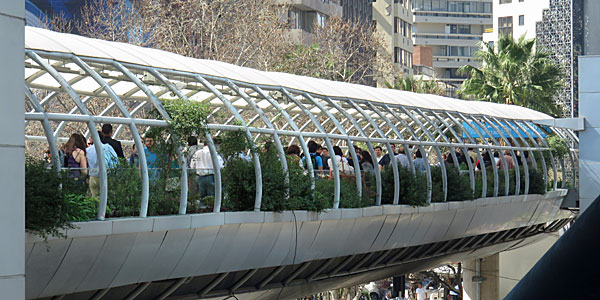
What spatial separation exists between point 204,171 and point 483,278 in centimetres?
2888

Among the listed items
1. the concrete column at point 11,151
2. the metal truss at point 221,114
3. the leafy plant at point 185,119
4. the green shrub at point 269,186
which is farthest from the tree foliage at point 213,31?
the concrete column at point 11,151

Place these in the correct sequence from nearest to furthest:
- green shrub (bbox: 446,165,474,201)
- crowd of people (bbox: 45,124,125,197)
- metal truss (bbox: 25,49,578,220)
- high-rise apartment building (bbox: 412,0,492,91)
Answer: crowd of people (bbox: 45,124,125,197) → metal truss (bbox: 25,49,578,220) → green shrub (bbox: 446,165,474,201) → high-rise apartment building (bbox: 412,0,492,91)

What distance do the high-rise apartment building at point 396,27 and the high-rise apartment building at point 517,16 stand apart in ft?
31.2

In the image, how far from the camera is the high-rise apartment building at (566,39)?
207 ft

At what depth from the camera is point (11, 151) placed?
7355 millimetres

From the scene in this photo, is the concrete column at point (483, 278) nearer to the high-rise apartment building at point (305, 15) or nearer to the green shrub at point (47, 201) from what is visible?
the high-rise apartment building at point (305, 15)

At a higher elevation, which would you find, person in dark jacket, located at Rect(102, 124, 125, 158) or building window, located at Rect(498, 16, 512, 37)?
building window, located at Rect(498, 16, 512, 37)

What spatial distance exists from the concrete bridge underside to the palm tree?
19.2m

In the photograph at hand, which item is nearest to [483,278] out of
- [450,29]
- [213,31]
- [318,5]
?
[213,31]

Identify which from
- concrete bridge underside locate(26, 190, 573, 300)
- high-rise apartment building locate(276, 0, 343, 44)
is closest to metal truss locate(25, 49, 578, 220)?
concrete bridge underside locate(26, 190, 573, 300)

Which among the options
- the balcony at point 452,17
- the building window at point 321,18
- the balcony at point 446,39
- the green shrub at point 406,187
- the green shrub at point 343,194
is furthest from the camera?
the balcony at point 446,39

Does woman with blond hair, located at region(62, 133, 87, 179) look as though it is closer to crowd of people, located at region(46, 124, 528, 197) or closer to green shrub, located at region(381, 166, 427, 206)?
crowd of people, located at region(46, 124, 528, 197)

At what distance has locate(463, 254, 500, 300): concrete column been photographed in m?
40.7

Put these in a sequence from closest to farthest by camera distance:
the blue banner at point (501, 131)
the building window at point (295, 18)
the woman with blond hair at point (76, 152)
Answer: the woman with blond hair at point (76, 152), the blue banner at point (501, 131), the building window at point (295, 18)
